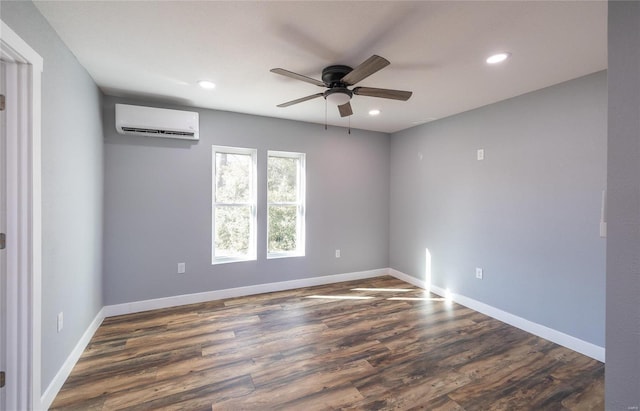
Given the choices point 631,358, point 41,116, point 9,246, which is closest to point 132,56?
point 41,116

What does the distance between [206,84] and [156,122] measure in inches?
31.6

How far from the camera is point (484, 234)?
3.32 meters

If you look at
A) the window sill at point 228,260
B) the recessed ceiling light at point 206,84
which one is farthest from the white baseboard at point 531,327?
the recessed ceiling light at point 206,84

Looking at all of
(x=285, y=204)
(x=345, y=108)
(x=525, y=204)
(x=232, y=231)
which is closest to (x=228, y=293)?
(x=232, y=231)

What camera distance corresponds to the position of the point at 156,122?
309 cm

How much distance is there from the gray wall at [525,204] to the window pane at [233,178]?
2.53 metres

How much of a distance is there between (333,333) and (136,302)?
2294 mm

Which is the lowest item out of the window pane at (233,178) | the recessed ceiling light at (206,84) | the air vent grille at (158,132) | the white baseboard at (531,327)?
the white baseboard at (531,327)

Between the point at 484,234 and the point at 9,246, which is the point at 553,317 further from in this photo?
the point at 9,246

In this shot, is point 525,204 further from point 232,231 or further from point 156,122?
point 156,122

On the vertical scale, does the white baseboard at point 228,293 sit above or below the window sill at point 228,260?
below

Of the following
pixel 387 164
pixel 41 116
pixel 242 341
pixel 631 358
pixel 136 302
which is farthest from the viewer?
pixel 387 164

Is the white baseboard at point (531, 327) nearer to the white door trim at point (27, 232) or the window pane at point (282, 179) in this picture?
the window pane at point (282, 179)

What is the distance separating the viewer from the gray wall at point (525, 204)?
8.03ft
